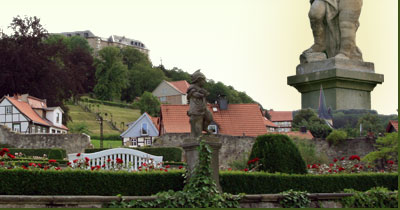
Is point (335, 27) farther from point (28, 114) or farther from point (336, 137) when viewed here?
point (28, 114)

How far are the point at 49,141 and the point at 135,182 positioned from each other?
21543 millimetres

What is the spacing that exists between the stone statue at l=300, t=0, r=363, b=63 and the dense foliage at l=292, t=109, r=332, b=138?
5.00 feet

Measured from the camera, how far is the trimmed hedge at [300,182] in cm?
1012

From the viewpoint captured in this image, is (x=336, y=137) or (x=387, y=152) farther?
(x=336, y=137)

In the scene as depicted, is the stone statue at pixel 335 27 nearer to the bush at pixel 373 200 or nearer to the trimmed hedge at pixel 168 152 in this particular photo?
the bush at pixel 373 200

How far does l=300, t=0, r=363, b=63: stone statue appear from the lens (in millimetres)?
14188

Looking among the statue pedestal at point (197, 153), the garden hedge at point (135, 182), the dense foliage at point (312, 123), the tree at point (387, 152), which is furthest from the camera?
the dense foliage at point (312, 123)

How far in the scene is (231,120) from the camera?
1250 inches

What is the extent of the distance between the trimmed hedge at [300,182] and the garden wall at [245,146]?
6559 mm

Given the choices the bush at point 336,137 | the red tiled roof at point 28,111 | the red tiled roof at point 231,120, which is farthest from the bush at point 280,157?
the red tiled roof at point 28,111

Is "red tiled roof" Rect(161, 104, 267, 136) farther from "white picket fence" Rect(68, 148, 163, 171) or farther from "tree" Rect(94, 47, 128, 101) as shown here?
"tree" Rect(94, 47, 128, 101)

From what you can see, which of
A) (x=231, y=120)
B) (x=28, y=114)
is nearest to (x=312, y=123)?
(x=231, y=120)

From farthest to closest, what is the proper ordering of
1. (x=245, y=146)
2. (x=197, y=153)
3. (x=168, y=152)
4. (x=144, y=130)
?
(x=144, y=130)
(x=168, y=152)
(x=245, y=146)
(x=197, y=153)

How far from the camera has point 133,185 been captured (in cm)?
966
